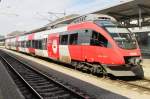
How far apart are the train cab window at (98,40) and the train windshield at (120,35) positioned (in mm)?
480

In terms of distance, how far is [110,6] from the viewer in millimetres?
28250

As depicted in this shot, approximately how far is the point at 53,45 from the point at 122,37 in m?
10.4

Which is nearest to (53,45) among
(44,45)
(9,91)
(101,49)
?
(44,45)

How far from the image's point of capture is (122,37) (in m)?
16.8

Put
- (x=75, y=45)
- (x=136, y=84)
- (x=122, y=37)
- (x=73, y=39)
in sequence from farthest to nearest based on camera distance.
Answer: (x=73, y=39) → (x=75, y=45) → (x=122, y=37) → (x=136, y=84)

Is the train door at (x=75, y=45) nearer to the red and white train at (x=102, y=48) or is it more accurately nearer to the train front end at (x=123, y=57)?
the red and white train at (x=102, y=48)

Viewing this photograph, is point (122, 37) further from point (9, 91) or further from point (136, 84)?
point (9, 91)

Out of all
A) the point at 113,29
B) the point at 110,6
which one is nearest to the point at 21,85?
the point at 113,29

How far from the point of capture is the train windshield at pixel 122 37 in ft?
53.7

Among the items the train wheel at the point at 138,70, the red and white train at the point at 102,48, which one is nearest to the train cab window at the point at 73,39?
the red and white train at the point at 102,48

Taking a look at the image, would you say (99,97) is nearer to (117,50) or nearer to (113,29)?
(117,50)

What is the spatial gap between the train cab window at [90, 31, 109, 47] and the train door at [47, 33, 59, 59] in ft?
25.0

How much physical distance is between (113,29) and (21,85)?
555 centimetres

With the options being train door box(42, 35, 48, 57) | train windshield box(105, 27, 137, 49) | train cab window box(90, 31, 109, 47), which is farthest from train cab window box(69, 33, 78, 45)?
train door box(42, 35, 48, 57)
